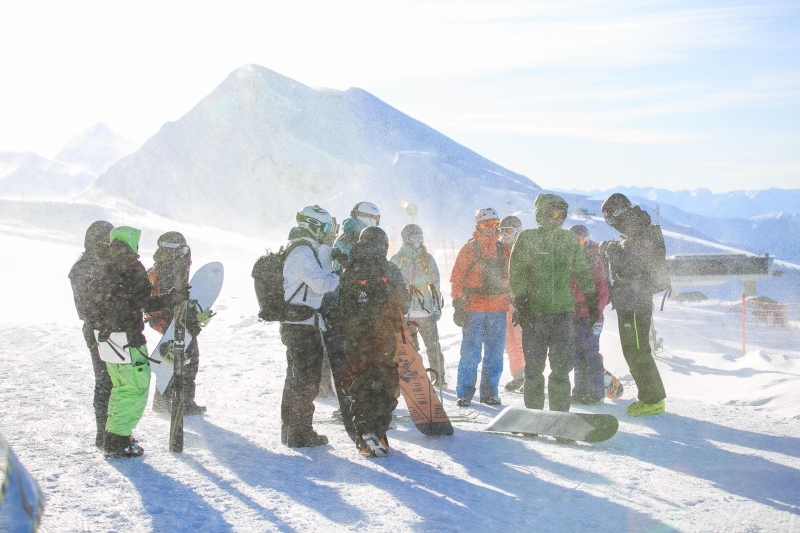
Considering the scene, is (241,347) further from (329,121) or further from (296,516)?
(329,121)

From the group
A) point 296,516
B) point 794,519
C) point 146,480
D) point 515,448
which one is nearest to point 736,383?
point 515,448

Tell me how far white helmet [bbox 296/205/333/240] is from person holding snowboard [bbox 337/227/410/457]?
41 centimetres

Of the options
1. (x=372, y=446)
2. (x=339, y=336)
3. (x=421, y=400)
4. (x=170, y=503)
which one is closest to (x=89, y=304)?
(x=170, y=503)

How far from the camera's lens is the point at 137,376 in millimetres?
5008

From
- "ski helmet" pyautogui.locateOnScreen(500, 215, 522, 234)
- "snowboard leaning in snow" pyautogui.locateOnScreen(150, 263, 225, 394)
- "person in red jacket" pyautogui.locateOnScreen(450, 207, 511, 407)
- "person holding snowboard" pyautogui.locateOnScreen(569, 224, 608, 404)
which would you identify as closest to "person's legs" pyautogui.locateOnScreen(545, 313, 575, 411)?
"person in red jacket" pyautogui.locateOnScreen(450, 207, 511, 407)

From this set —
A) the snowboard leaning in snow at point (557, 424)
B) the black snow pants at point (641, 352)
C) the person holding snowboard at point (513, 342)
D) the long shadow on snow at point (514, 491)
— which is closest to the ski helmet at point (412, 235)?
the person holding snowboard at point (513, 342)

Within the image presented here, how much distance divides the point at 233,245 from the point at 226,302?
87.7ft

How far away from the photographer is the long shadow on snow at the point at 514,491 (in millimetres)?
3762

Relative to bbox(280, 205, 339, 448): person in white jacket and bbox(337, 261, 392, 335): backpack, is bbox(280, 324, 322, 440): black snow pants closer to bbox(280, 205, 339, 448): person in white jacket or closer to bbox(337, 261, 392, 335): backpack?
bbox(280, 205, 339, 448): person in white jacket

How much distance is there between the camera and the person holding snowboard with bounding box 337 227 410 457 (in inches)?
203

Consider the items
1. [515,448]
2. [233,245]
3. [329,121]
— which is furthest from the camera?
[329,121]

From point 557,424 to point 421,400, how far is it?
3.70ft

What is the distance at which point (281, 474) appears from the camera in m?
4.68

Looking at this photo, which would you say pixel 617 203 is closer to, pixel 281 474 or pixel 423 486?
pixel 423 486
